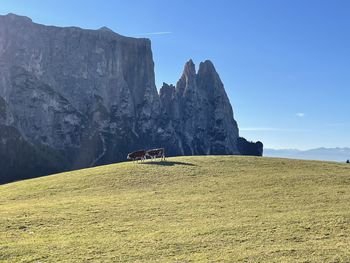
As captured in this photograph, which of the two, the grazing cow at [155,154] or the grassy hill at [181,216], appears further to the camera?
the grazing cow at [155,154]

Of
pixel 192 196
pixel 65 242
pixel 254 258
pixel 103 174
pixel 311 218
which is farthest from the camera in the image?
pixel 103 174

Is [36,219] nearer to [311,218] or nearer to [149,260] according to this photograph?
[149,260]

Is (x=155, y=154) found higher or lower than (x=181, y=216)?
higher

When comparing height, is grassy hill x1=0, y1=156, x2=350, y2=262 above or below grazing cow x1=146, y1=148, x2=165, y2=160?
below

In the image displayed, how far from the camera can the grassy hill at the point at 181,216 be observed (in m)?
25.0

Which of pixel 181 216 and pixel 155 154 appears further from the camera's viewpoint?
pixel 155 154

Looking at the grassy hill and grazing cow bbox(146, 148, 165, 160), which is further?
grazing cow bbox(146, 148, 165, 160)

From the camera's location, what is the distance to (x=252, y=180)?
5153 centimetres

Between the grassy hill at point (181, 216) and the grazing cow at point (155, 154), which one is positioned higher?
the grazing cow at point (155, 154)

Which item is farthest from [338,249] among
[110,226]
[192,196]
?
[192,196]

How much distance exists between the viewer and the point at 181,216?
114ft

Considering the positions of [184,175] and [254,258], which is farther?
[184,175]

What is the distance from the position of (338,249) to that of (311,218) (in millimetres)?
7657

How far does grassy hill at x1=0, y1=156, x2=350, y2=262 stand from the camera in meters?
25.0
